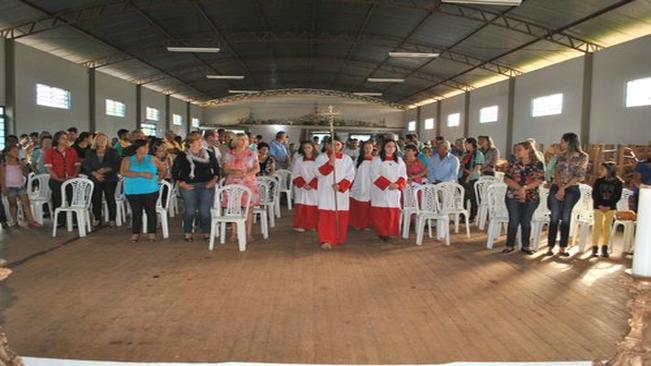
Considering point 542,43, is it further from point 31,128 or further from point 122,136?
point 31,128

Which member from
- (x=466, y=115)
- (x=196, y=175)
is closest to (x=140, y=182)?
(x=196, y=175)

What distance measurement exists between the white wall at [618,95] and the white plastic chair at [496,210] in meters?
5.66

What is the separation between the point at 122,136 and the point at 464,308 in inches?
254

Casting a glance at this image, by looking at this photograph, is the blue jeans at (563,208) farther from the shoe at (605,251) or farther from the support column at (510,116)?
the support column at (510,116)

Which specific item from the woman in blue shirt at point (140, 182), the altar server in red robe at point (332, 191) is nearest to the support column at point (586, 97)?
the altar server in red robe at point (332, 191)

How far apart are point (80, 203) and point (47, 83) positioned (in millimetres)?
8304

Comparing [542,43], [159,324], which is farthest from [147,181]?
[542,43]

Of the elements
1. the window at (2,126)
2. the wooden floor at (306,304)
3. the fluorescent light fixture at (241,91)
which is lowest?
the wooden floor at (306,304)

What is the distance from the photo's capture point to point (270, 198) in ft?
28.7

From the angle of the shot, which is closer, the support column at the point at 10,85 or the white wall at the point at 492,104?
the support column at the point at 10,85

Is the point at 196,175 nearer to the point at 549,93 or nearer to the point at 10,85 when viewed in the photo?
the point at 10,85

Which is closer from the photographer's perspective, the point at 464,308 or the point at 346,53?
the point at 464,308

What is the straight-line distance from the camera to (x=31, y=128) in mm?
13328

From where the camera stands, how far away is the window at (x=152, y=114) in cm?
2261
